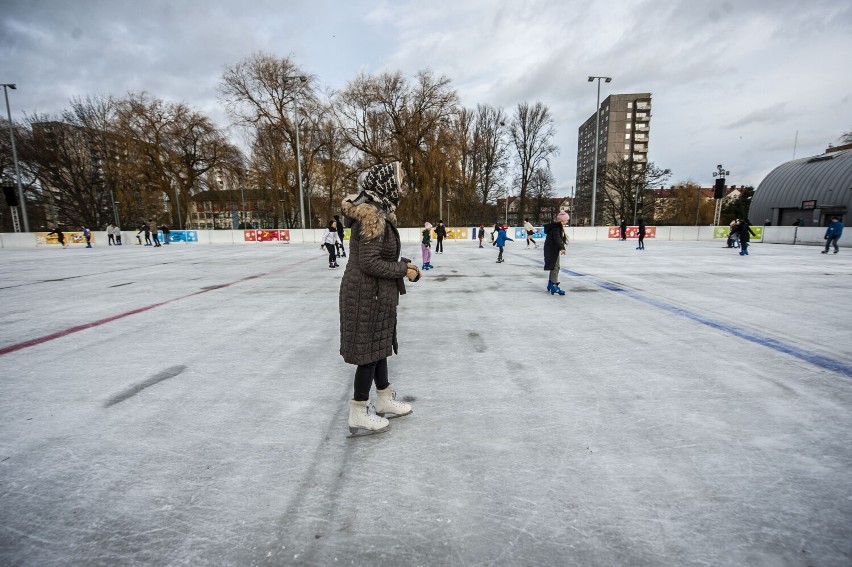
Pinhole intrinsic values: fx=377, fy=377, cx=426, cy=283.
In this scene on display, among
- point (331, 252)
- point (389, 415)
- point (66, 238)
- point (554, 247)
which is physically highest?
point (554, 247)

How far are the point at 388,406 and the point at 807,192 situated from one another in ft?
158

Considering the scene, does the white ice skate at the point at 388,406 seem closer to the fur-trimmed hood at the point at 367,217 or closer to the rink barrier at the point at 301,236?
the fur-trimmed hood at the point at 367,217

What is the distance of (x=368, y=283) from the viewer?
222 cm

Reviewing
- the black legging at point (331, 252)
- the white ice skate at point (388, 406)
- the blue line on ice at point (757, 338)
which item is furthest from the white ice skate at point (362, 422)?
the black legging at point (331, 252)

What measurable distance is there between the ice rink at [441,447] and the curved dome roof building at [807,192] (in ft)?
128

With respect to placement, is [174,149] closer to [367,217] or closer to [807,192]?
[367,217]

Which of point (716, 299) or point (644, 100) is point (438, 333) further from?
point (644, 100)

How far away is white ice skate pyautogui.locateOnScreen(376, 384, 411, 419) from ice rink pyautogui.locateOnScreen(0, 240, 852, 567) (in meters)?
0.13

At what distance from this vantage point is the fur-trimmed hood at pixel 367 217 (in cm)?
214

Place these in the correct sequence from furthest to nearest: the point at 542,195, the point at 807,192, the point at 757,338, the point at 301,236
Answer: the point at 542,195, the point at 807,192, the point at 301,236, the point at 757,338

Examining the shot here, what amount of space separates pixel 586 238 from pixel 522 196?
1467cm

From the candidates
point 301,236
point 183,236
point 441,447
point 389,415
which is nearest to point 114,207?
point 183,236

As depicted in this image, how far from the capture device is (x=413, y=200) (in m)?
32.5

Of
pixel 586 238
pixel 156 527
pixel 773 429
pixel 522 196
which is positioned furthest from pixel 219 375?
pixel 522 196
